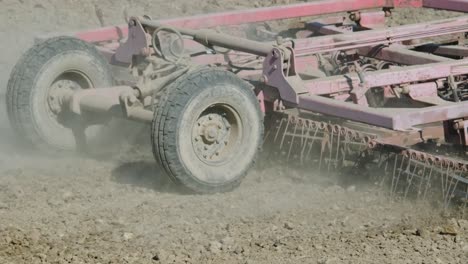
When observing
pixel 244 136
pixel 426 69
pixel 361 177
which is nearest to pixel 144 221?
pixel 244 136

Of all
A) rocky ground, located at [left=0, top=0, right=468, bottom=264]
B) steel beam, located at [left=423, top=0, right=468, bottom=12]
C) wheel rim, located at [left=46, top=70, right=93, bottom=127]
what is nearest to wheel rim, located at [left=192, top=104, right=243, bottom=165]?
Answer: rocky ground, located at [left=0, top=0, right=468, bottom=264]

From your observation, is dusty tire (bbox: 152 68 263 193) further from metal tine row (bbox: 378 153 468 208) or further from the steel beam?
the steel beam

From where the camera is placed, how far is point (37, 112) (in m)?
7.57

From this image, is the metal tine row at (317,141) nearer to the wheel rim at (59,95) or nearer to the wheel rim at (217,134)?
the wheel rim at (217,134)

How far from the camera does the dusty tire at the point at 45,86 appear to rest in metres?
7.52

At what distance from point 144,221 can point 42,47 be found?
218 centimetres

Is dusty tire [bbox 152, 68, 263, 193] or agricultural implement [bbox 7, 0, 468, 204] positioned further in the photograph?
agricultural implement [bbox 7, 0, 468, 204]

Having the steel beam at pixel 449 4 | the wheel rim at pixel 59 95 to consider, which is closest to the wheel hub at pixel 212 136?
the wheel rim at pixel 59 95

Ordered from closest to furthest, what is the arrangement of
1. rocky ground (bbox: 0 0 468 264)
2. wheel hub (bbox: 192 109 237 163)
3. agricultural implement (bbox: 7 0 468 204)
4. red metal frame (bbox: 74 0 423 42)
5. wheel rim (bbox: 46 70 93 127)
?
rocky ground (bbox: 0 0 468 264)
agricultural implement (bbox: 7 0 468 204)
wheel hub (bbox: 192 109 237 163)
wheel rim (bbox: 46 70 93 127)
red metal frame (bbox: 74 0 423 42)

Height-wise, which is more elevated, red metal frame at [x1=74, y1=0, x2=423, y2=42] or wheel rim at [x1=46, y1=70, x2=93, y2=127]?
red metal frame at [x1=74, y1=0, x2=423, y2=42]

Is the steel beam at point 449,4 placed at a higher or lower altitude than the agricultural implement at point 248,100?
higher

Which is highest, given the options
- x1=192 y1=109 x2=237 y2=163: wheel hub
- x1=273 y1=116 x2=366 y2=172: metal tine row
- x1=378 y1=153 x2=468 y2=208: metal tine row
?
x1=192 y1=109 x2=237 y2=163: wheel hub

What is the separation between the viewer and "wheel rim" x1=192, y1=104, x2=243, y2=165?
6.66 meters

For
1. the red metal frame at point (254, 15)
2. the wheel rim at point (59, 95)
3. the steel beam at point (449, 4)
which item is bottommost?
the wheel rim at point (59, 95)
